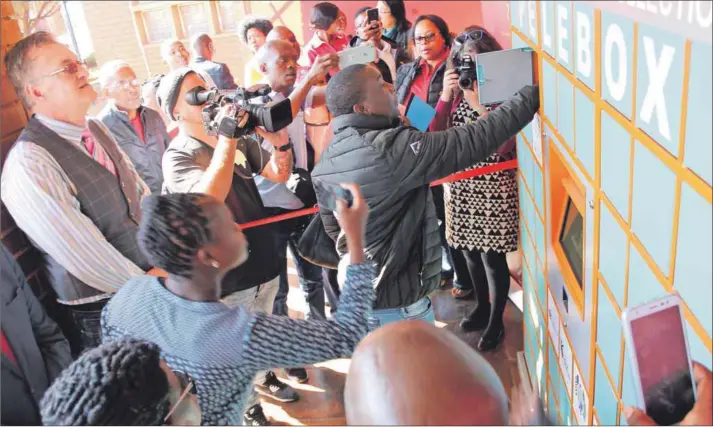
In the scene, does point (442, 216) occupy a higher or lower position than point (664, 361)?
lower

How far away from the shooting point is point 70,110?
75.2 inches

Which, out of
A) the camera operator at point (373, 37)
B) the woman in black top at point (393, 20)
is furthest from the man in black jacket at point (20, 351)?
the woman in black top at point (393, 20)

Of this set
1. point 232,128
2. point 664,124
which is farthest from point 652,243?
point 232,128

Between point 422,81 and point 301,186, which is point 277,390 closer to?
point 301,186

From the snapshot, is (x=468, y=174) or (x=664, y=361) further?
(x=468, y=174)

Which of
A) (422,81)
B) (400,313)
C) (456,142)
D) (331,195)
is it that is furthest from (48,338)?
(422,81)

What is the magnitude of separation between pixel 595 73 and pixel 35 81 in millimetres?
1700

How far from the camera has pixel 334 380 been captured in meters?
2.91

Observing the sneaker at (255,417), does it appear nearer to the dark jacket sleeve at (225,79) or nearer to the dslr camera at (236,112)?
the dslr camera at (236,112)

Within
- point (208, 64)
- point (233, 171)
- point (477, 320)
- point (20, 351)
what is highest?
point (208, 64)

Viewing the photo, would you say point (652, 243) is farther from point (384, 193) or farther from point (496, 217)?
point (496, 217)

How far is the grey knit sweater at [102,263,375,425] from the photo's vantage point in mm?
1261

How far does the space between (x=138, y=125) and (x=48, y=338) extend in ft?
5.14

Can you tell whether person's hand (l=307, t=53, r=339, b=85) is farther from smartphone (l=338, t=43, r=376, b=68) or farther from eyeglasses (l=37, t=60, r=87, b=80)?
eyeglasses (l=37, t=60, r=87, b=80)
